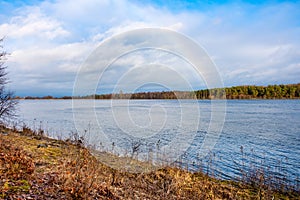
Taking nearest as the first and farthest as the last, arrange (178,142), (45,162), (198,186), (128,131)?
(45,162) < (198,186) < (178,142) < (128,131)

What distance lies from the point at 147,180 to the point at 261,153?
1058 centimetres

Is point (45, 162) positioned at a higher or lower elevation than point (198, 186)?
higher

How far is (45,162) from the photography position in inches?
314

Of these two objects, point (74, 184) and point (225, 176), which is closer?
point (74, 184)

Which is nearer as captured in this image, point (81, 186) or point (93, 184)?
point (81, 186)

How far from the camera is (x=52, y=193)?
18.0 ft

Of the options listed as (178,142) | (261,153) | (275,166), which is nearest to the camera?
(275,166)

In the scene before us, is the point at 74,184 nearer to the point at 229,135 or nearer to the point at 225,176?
the point at 225,176

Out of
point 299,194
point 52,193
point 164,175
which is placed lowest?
point 299,194

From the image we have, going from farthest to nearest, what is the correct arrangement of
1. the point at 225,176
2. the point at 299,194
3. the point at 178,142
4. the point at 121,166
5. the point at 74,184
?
the point at 178,142
the point at 225,176
the point at 121,166
the point at 299,194
the point at 74,184

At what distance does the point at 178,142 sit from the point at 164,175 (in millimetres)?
9322

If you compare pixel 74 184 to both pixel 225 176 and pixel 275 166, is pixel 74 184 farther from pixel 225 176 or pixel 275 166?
pixel 275 166

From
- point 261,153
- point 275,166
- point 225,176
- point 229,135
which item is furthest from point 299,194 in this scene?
point 229,135

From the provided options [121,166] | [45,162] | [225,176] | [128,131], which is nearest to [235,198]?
[225,176]
